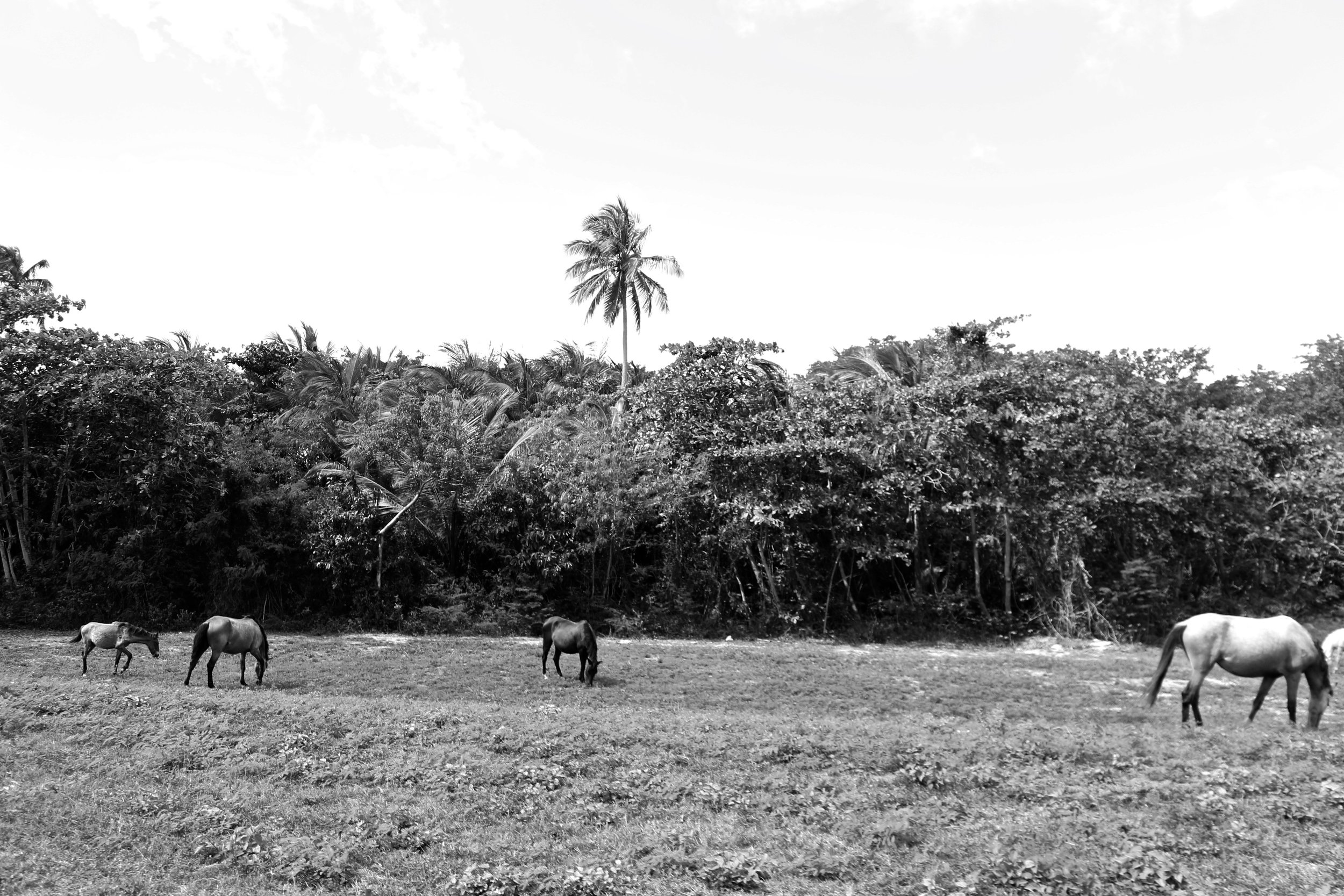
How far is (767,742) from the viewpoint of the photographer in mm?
9391

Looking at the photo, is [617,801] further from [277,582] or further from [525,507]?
[277,582]

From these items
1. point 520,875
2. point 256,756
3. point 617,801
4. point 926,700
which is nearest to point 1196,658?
point 926,700

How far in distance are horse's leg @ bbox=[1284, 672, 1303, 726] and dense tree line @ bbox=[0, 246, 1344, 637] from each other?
975cm

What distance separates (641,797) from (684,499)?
1469cm

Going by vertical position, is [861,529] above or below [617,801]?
above

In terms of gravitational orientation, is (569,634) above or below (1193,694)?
above

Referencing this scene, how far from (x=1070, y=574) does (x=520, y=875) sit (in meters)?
18.9

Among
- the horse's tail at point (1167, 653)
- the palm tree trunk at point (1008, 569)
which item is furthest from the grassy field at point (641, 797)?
the palm tree trunk at point (1008, 569)

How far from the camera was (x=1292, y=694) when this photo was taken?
1109cm

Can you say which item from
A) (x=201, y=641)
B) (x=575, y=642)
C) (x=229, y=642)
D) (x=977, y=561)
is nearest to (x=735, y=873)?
(x=575, y=642)

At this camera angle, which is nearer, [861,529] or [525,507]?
[861,529]

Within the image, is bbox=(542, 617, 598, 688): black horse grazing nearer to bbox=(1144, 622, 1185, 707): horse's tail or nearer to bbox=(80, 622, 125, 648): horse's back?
bbox=(80, 622, 125, 648): horse's back

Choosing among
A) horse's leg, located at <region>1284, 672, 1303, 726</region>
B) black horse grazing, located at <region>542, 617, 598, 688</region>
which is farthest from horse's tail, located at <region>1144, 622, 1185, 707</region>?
black horse grazing, located at <region>542, 617, 598, 688</region>

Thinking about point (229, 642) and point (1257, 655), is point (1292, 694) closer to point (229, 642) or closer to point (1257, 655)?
point (1257, 655)
